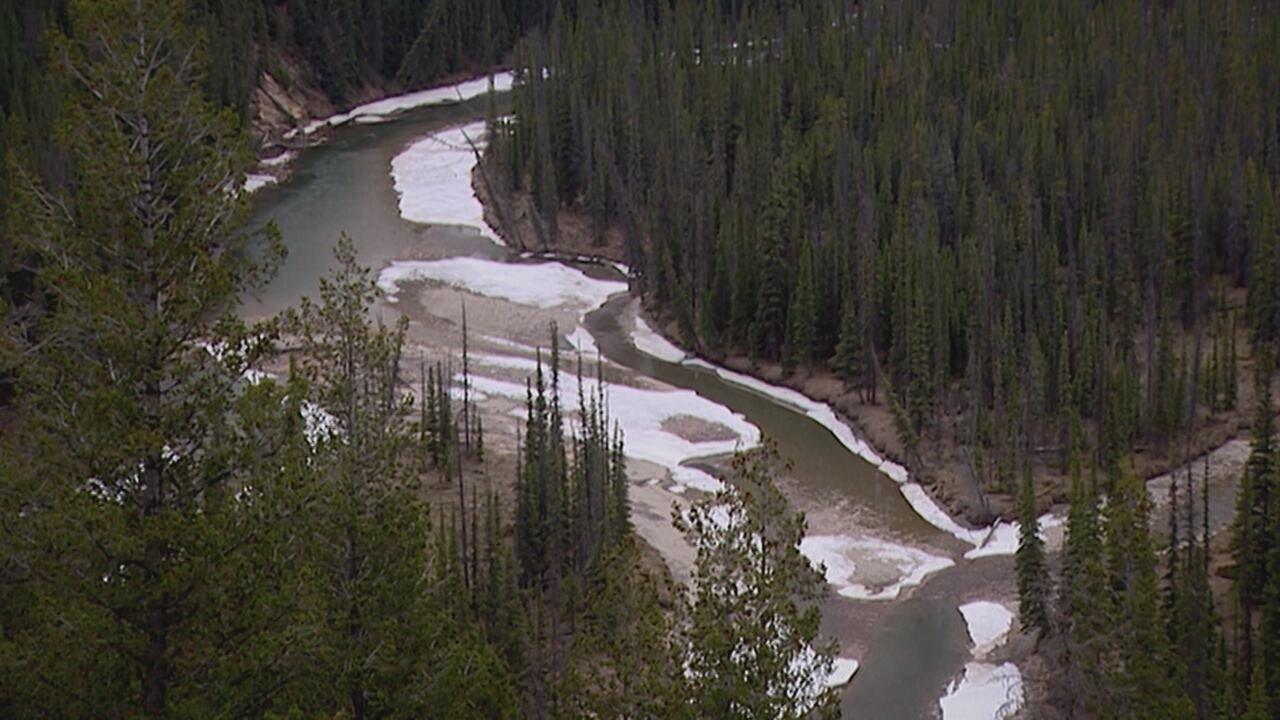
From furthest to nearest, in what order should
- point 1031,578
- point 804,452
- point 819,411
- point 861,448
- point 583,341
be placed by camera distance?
point 583,341, point 819,411, point 861,448, point 804,452, point 1031,578

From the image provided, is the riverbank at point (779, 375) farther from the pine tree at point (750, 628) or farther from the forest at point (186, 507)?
the forest at point (186, 507)

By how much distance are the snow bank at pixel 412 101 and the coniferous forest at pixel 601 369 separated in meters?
2.45

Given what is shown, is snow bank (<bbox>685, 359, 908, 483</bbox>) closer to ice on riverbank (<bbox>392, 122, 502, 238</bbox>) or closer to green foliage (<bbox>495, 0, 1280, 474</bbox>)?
green foliage (<bbox>495, 0, 1280, 474</bbox>)

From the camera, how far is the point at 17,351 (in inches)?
861

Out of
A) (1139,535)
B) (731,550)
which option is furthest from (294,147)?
(731,550)

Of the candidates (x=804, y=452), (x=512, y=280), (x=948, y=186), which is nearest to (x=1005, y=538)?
(x=804, y=452)

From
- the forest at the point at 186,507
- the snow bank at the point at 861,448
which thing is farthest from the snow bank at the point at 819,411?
the forest at the point at 186,507

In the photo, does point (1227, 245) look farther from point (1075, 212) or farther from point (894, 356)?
point (894, 356)

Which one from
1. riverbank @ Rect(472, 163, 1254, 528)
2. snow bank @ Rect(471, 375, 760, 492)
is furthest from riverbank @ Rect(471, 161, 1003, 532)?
snow bank @ Rect(471, 375, 760, 492)

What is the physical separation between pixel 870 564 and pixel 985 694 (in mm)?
Result: 9985

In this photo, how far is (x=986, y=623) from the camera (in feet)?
181

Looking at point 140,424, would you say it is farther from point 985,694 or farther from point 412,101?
point 412,101

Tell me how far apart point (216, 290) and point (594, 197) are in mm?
83393

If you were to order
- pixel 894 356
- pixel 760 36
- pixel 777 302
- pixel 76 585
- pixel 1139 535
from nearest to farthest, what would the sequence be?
pixel 76 585
pixel 1139 535
pixel 894 356
pixel 777 302
pixel 760 36
